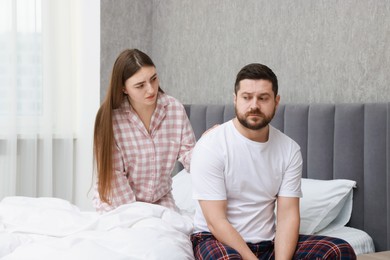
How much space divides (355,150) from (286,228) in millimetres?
711

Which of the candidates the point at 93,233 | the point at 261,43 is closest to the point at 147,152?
the point at 93,233

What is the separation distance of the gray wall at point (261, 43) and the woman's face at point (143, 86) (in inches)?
35.9

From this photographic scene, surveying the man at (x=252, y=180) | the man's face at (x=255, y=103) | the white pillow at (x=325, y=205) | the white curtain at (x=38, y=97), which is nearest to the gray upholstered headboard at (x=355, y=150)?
the white pillow at (x=325, y=205)

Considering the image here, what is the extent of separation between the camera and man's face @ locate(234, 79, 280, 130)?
1926 mm

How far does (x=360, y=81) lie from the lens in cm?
256

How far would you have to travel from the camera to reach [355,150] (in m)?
2.48

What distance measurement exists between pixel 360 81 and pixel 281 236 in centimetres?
96

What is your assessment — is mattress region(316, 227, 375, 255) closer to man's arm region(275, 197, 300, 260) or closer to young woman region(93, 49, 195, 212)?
man's arm region(275, 197, 300, 260)

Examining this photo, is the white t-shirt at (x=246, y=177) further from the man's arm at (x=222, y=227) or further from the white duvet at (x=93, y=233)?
the white duvet at (x=93, y=233)

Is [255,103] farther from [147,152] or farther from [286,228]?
[147,152]

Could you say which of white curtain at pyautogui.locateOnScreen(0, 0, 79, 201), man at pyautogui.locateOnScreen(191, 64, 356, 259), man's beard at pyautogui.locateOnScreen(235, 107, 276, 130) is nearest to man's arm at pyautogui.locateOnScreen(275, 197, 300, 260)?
man at pyautogui.locateOnScreen(191, 64, 356, 259)

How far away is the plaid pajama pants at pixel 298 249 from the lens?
1815mm

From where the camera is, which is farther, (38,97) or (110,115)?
(38,97)

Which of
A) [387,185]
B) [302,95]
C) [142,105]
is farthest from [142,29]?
[387,185]
